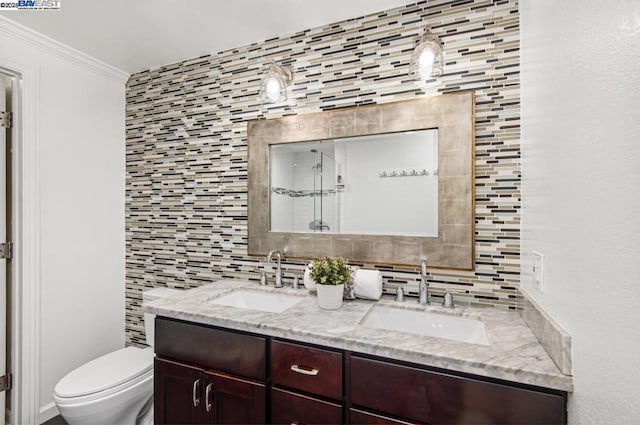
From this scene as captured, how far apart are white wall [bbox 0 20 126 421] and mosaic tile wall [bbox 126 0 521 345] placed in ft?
0.42

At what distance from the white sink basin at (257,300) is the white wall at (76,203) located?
4.01 feet

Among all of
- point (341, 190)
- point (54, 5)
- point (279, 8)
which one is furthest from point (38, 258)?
point (279, 8)

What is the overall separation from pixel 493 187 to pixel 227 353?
1407 millimetres

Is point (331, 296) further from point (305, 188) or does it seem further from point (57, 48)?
point (57, 48)

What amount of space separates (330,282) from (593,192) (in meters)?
1.02

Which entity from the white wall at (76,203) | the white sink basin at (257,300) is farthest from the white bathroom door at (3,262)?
the white sink basin at (257,300)

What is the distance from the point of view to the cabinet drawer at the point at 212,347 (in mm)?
1285

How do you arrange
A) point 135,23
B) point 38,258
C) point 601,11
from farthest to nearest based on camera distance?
point 38,258, point 135,23, point 601,11

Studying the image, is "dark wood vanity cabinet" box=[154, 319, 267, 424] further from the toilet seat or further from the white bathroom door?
the white bathroom door

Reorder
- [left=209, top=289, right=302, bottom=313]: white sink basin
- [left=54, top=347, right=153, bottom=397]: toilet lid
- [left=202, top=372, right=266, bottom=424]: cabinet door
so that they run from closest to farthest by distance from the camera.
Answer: [left=202, top=372, right=266, bottom=424]: cabinet door
[left=54, top=347, right=153, bottom=397]: toilet lid
[left=209, top=289, right=302, bottom=313]: white sink basin

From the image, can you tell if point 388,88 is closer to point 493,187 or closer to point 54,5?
point 493,187

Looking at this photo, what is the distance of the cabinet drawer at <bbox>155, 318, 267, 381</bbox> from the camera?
129 centimetres

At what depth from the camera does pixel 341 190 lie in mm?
1762

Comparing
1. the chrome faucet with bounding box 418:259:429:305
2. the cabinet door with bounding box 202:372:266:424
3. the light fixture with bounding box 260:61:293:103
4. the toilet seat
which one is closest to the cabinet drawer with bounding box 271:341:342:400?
the cabinet door with bounding box 202:372:266:424
